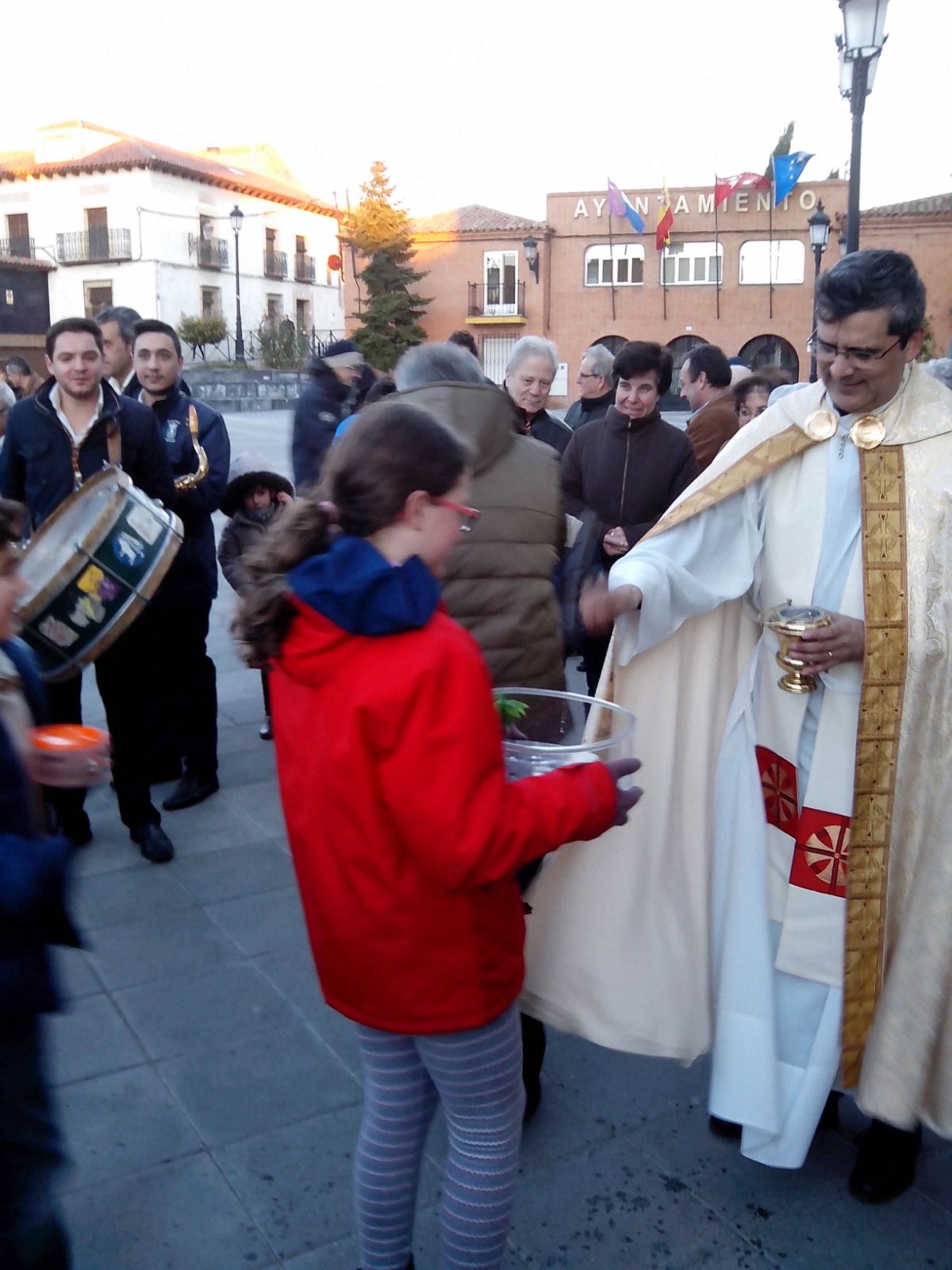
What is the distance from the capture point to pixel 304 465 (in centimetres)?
534

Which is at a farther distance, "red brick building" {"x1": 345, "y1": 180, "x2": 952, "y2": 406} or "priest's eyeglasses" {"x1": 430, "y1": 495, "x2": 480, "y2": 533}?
"red brick building" {"x1": 345, "y1": 180, "x2": 952, "y2": 406}

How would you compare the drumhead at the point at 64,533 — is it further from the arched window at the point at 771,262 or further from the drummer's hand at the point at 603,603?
the arched window at the point at 771,262

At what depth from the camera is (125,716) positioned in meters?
4.39

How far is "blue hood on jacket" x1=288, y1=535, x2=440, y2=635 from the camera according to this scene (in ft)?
5.45

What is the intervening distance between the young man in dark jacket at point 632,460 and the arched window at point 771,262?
34460mm

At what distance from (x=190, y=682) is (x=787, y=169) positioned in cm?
3418

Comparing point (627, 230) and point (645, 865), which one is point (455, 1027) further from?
point (627, 230)

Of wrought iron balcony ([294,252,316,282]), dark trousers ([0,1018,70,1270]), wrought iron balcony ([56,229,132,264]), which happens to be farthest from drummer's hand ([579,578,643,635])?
wrought iron balcony ([294,252,316,282])

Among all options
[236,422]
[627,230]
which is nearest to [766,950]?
[236,422]

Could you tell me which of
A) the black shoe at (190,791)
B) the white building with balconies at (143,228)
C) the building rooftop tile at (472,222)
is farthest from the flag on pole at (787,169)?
the black shoe at (190,791)

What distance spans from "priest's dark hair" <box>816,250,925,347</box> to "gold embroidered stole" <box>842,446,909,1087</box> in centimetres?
27

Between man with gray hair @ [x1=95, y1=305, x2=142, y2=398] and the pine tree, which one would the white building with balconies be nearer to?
the pine tree

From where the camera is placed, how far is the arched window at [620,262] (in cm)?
3812

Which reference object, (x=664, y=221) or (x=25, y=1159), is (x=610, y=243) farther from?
(x=25, y=1159)
